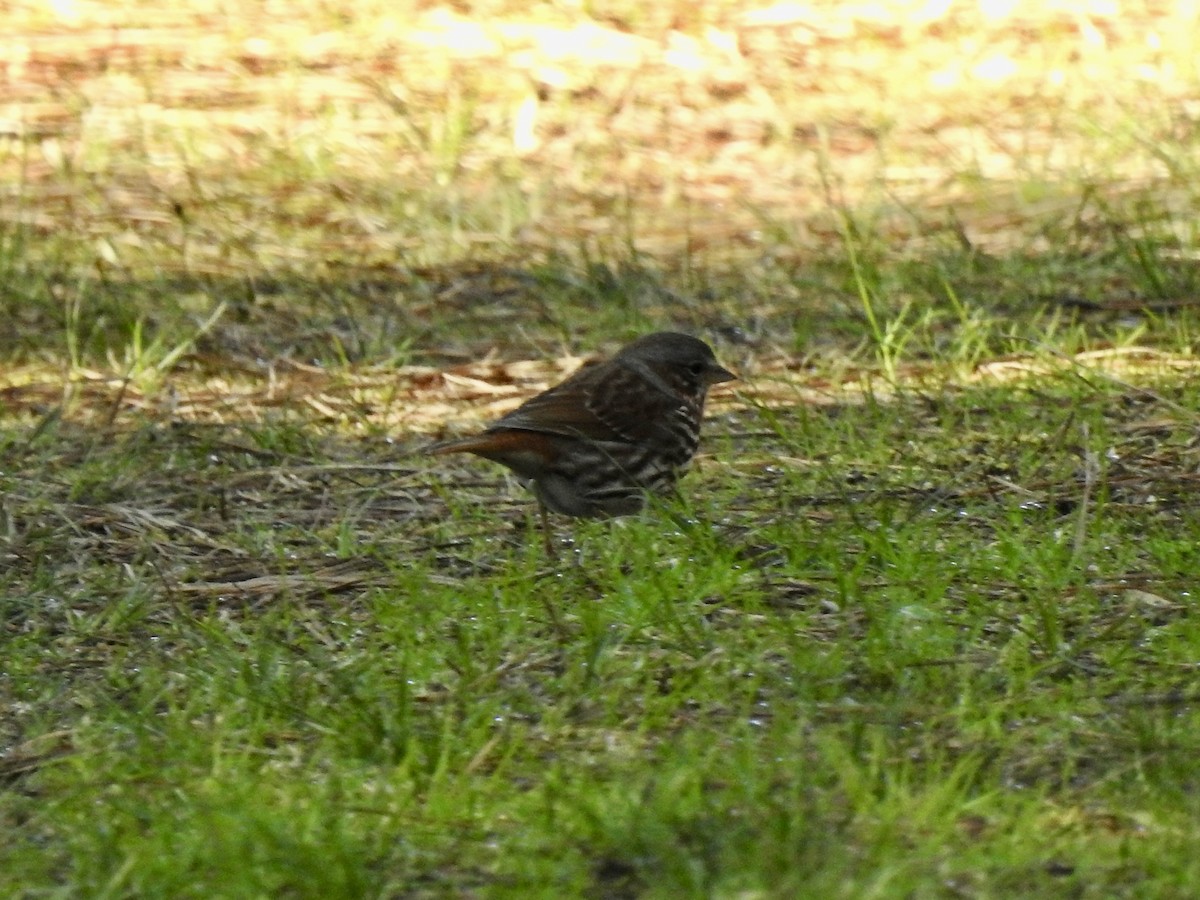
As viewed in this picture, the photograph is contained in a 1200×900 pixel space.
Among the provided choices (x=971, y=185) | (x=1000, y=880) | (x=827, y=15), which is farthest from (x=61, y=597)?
(x=827, y=15)

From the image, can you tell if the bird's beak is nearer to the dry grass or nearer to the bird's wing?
the bird's wing

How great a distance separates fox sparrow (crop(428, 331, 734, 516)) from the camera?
5496 millimetres

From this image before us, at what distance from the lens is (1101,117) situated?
32.4 ft

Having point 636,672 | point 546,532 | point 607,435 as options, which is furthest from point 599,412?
point 636,672

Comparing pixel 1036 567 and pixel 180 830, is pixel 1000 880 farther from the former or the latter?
pixel 1036 567

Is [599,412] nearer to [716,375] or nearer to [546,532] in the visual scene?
[716,375]

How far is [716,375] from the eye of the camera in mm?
6289

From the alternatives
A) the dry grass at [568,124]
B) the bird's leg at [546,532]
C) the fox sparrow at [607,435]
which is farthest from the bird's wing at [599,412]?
the dry grass at [568,124]

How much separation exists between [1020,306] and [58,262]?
3650 mm

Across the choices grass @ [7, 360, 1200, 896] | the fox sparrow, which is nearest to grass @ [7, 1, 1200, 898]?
grass @ [7, 360, 1200, 896]

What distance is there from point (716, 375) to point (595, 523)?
979 mm

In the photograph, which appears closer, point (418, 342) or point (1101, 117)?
point (418, 342)

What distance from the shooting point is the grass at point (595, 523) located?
11.2 feet

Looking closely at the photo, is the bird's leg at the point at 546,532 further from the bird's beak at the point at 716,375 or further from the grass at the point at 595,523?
the bird's beak at the point at 716,375
